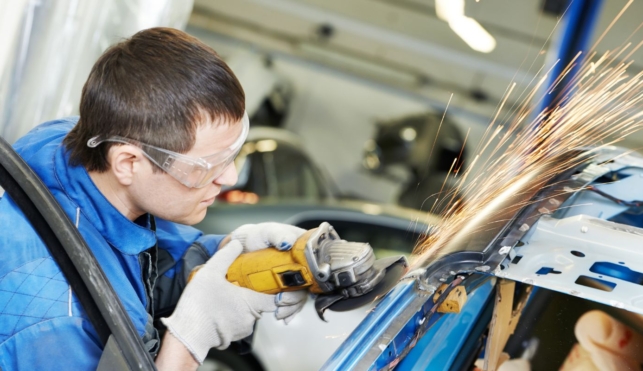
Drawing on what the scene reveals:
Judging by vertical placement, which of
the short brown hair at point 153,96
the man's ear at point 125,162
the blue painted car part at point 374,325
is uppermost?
the short brown hair at point 153,96

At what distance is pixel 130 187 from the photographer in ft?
5.93

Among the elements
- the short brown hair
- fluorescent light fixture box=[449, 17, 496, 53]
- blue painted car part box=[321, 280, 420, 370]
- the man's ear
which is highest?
fluorescent light fixture box=[449, 17, 496, 53]

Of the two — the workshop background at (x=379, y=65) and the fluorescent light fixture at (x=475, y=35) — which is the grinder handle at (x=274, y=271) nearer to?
the workshop background at (x=379, y=65)

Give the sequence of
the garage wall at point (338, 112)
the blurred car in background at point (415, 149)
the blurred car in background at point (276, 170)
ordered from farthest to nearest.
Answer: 1. the garage wall at point (338, 112)
2. the blurred car in background at point (415, 149)
3. the blurred car in background at point (276, 170)

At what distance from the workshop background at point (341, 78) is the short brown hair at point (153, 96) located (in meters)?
1.23

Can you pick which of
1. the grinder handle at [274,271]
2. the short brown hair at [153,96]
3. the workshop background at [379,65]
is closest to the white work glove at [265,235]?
the grinder handle at [274,271]

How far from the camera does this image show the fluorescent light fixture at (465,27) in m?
8.62

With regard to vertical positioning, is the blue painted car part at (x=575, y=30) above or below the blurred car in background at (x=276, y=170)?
above

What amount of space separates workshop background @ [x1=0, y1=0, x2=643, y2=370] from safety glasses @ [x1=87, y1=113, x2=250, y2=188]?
1362 mm

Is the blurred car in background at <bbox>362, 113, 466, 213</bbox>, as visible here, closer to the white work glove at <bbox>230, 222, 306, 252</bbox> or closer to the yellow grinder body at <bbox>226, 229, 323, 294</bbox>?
the white work glove at <bbox>230, 222, 306, 252</bbox>

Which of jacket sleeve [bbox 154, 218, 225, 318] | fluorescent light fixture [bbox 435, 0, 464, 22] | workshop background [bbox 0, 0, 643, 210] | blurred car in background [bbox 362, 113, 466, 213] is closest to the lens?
jacket sleeve [bbox 154, 218, 225, 318]

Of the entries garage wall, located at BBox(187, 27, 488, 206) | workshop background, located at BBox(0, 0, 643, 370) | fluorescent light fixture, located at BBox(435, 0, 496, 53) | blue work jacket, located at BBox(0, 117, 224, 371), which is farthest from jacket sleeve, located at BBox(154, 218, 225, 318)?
garage wall, located at BBox(187, 27, 488, 206)

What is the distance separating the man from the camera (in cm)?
158

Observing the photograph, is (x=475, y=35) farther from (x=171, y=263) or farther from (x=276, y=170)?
(x=171, y=263)
